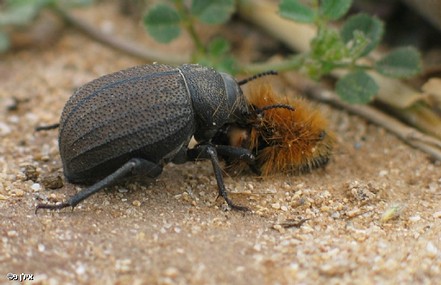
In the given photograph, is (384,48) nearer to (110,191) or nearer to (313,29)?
(313,29)

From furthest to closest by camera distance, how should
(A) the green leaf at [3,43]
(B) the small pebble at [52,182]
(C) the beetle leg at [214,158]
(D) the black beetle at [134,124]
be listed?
(A) the green leaf at [3,43] < (B) the small pebble at [52,182] < (C) the beetle leg at [214,158] < (D) the black beetle at [134,124]

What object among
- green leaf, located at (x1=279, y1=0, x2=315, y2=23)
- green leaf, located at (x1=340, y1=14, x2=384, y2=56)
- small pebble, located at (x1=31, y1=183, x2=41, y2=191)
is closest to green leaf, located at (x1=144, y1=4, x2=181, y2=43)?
green leaf, located at (x1=279, y1=0, x2=315, y2=23)

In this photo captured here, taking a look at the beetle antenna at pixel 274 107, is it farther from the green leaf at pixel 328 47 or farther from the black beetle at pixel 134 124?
the green leaf at pixel 328 47

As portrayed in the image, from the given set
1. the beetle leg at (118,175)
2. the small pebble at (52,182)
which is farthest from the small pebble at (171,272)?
the small pebble at (52,182)

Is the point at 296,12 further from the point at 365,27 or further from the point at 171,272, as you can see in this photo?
the point at 171,272

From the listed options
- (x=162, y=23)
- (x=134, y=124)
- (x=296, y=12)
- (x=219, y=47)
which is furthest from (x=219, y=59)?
(x=134, y=124)

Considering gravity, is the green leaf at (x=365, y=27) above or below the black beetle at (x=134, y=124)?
above
